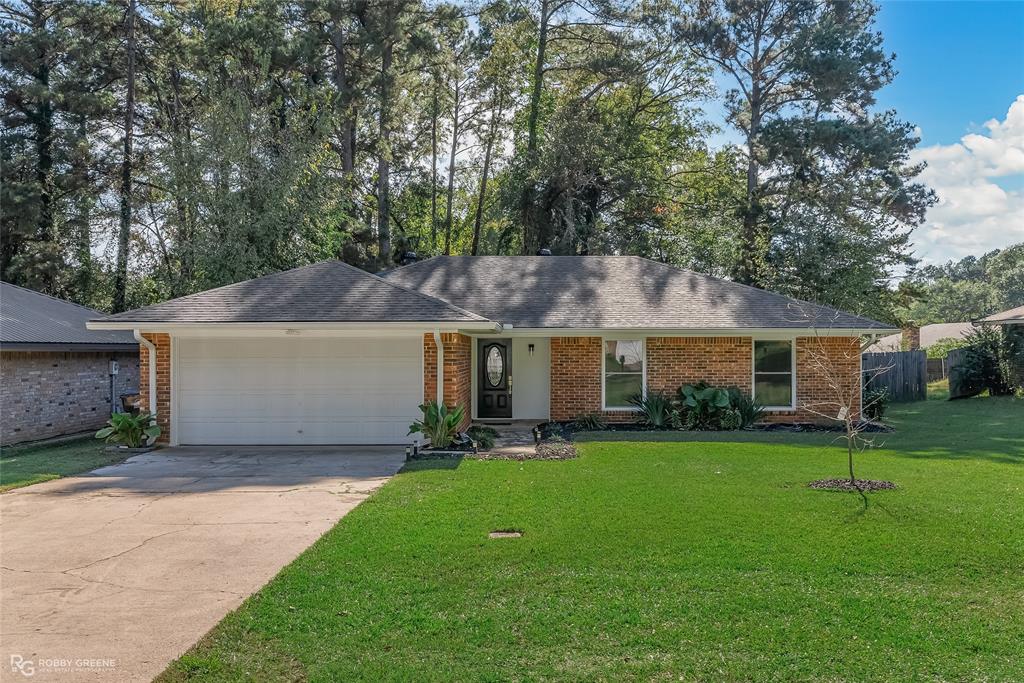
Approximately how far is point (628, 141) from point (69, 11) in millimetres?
20123

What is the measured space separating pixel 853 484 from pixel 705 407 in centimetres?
611

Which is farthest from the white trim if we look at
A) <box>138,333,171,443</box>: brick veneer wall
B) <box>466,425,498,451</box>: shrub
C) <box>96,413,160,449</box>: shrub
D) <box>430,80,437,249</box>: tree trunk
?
<box>430,80,437,249</box>: tree trunk

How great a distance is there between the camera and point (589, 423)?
1397 cm

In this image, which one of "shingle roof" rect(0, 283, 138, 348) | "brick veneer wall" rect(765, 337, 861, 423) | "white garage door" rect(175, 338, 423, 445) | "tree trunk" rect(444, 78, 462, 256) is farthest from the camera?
"tree trunk" rect(444, 78, 462, 256)

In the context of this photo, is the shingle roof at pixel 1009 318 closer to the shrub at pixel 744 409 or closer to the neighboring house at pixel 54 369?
the shrub at pixel 744 409

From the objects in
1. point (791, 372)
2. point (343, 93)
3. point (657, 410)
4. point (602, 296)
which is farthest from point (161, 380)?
point (343, 93)

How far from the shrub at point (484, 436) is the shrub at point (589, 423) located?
189cm

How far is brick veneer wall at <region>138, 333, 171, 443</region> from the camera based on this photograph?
1174cm

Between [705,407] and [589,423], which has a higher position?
[705,407]

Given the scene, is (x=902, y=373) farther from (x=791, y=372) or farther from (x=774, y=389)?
(x=774, y=389)

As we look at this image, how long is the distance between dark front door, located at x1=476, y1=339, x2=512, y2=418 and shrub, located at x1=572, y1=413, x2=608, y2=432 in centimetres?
A: 184

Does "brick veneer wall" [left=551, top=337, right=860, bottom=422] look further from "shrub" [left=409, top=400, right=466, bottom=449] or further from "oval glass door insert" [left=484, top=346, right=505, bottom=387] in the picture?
"shrub" [left=409, top=400, right=466, bottom=449]

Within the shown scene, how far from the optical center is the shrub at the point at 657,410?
545 inches

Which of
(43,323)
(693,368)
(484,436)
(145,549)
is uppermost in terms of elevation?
(43,323)
